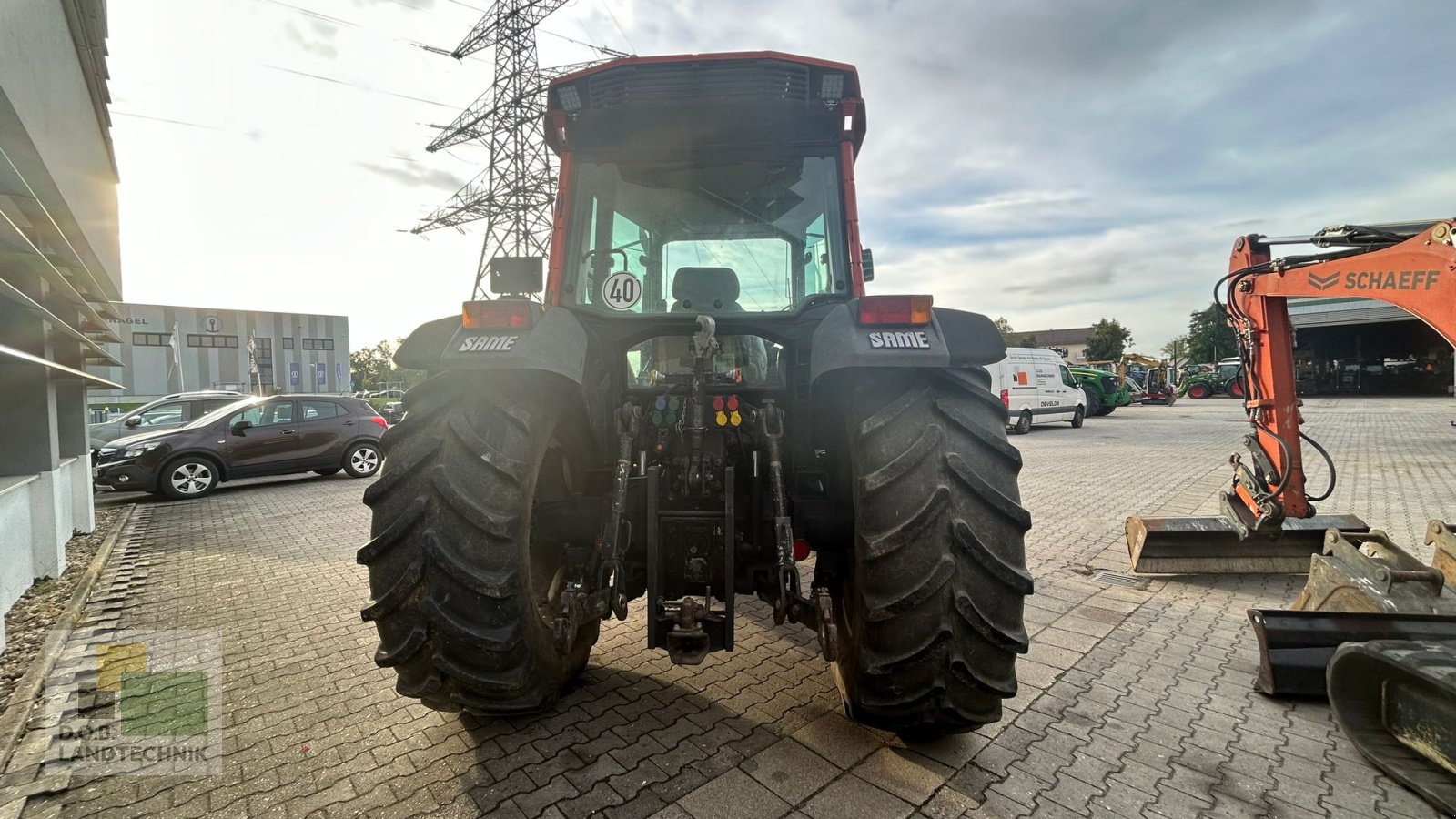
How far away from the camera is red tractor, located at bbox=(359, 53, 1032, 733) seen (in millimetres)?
2135

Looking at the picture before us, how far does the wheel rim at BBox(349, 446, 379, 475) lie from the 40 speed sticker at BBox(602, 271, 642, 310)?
10.3m

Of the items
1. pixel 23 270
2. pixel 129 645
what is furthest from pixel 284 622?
pixel 23 270

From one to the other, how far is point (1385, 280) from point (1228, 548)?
2118 mm

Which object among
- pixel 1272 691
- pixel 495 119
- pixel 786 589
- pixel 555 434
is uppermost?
pixel 495 119

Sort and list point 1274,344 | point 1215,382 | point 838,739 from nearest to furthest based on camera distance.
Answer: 1. point 838,739
2. point 1274,344
3. point 1215,382

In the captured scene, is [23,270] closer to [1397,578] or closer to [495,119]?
[1397,578]

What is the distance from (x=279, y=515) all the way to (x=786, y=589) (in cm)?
813

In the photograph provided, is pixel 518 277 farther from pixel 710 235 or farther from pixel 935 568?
pixel 935 568

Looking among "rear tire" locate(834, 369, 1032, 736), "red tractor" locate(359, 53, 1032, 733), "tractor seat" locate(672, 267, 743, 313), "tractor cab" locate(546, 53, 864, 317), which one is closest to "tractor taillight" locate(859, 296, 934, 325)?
"red tractor" locate(359, 53, 1032, 733)

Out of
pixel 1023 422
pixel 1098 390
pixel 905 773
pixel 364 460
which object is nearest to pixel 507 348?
pixel 905 773

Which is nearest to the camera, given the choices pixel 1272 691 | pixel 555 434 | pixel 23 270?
pixel 555 434

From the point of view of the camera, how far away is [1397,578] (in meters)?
3.29

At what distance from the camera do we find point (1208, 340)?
5838 centimetres

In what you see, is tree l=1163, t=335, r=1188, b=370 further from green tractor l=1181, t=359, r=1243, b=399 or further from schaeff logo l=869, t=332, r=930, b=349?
schaeff logo l=869, t=332, r=930, b=349
